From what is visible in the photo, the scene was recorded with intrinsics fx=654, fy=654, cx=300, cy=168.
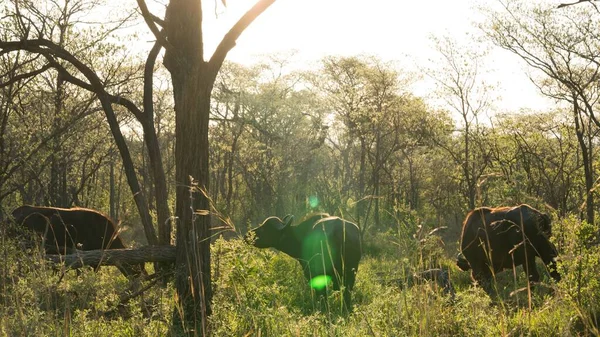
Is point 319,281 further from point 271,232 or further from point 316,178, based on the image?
point 316,178

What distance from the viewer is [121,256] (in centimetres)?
706

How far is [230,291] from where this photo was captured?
694 cm

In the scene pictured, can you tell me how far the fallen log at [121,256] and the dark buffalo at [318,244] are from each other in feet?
9.97

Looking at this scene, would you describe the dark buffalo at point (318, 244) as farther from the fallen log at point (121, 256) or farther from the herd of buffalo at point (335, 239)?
the fallen log at point (121, 256)

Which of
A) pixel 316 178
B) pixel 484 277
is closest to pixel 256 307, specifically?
pixel 484 277

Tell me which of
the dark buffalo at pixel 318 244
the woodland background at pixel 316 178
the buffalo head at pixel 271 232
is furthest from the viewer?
the buffalo head at pixel 271 232

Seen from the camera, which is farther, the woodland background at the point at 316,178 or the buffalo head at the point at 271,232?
the buffalo head at the point at 271,232

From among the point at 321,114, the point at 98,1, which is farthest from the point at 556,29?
the point at 321,114

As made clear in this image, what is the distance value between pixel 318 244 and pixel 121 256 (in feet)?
14.9

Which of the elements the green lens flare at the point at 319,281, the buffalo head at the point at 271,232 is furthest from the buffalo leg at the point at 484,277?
the buffalo head at the point at 271,232

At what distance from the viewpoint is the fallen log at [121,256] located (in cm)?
680

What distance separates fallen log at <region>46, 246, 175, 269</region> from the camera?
22.3 ft

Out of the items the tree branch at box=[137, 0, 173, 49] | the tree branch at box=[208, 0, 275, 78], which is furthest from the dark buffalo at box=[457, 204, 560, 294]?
the tree branch at box=[137, 0, 173, 49]

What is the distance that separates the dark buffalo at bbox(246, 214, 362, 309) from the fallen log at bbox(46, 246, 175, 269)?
9.97 ft
